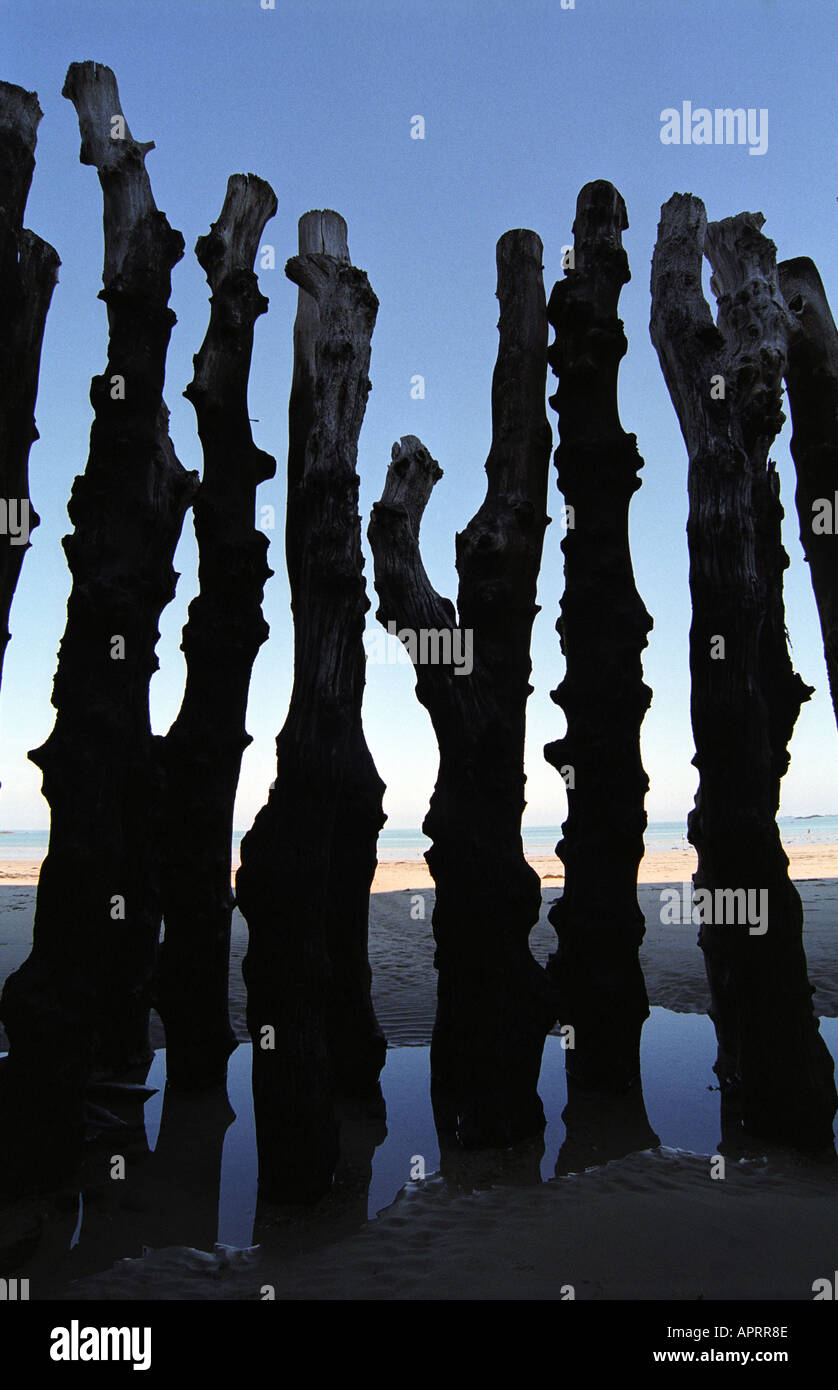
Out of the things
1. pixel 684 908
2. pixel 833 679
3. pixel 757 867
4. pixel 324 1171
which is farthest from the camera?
pixel 684 908

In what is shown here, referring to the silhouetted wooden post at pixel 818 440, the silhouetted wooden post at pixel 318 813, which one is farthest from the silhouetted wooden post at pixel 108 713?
the silhouetted wooden post at pixel 818 440

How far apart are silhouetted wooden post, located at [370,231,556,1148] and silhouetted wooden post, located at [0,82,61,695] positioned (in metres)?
1.90

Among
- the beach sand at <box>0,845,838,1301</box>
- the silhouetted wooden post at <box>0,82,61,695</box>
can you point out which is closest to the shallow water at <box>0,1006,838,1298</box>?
the beach sand at <box>0,845,838,1301</box>

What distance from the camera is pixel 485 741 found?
4.83 metres

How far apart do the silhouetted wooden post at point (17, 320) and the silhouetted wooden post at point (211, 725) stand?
0.95 m

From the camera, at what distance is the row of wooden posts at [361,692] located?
4.29 m

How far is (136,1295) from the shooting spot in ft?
10.3

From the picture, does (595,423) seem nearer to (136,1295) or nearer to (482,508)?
(482,508)

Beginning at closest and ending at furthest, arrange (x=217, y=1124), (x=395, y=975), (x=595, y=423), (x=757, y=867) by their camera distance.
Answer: (x=757, y=867)
(x=217, y=1124)
(x=595, y=423)
(x=395, y=975)

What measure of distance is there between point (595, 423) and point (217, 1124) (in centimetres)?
Result: 455

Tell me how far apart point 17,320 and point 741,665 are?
4237mm

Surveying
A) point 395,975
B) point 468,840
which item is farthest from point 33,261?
point 395,975

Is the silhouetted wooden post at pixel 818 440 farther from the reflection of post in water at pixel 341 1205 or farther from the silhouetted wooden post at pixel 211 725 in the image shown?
the reflection of post in water at pixel 341 1205

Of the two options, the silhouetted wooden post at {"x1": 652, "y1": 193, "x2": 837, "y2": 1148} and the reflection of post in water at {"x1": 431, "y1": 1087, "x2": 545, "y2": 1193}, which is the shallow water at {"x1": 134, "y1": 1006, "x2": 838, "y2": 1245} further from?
the silhouetted wooden post at {"x1": 652, "y1": 193, "x2": 837, "y2": 1148}
